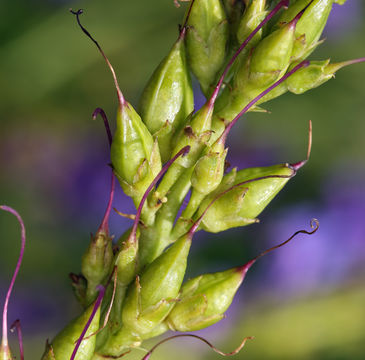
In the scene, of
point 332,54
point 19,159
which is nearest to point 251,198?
point 19,159

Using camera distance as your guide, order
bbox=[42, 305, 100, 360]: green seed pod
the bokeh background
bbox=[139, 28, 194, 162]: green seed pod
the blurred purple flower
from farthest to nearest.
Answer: the blurred purple flower
the bokeh background
bbox=[139, 28, 194, 162]: green seed pod
bbox=[42, 305, 100, 360]: green seed pod

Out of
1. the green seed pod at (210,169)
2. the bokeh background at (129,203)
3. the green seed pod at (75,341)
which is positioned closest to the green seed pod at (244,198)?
the green seed pod at (210,169)

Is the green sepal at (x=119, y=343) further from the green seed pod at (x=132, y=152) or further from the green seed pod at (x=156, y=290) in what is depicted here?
the green seed pod at (x=132, y=152)

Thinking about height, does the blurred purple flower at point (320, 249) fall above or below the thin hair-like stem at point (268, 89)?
below

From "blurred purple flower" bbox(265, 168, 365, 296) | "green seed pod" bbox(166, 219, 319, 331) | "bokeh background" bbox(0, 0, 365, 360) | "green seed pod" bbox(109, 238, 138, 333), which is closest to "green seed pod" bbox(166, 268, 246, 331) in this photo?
"green seed pod" bbox(166, 219, 319, 331)

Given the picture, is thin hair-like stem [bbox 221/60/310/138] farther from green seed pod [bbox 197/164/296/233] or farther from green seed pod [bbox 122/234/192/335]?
green seed pod [bbox 122/234/192/335]

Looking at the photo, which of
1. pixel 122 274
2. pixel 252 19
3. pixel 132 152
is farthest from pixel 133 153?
pixel 252 19
